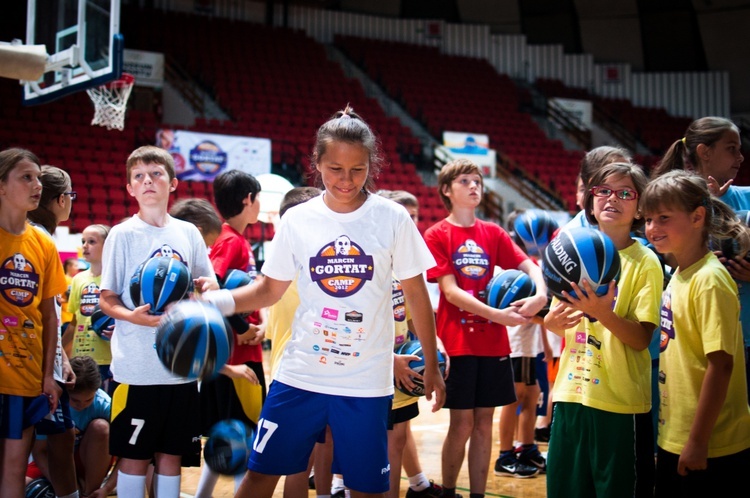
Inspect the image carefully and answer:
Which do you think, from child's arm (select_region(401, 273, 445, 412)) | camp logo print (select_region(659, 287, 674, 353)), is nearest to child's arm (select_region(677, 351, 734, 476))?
camp logo print (select_region(659, 287, 674, 353))

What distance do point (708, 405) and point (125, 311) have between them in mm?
2415

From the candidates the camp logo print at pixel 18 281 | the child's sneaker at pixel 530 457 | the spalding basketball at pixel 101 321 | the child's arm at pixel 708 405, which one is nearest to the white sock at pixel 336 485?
the child's sneaker at pixel 530 457

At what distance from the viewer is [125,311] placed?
3.39 meters

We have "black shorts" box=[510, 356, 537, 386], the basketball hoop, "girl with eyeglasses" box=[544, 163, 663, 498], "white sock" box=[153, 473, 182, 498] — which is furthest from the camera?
the basketball hoop

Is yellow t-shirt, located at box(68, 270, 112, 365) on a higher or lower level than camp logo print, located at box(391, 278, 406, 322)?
lower

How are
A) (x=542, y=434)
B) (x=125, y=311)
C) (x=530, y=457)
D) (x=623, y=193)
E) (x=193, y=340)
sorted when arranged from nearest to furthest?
1. (x=193, y=340)
2. (x=623, y=193)
3. (x=125, y=311)
4. (x=530, y=457)
5. (x=542, y=434)

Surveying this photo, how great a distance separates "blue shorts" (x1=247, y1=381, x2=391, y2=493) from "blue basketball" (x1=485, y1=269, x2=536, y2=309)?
4.60 ft

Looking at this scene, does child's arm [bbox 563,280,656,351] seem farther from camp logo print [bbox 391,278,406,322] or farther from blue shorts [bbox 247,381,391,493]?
camp logo print [bbox 391,278,406,322]

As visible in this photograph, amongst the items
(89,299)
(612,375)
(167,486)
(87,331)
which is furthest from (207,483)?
(612,375)

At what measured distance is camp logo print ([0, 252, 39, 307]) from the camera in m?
3.49

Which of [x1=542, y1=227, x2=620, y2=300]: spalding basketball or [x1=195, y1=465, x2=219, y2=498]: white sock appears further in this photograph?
[x1=195, y1=465, x2=219, y2=498]: white sock

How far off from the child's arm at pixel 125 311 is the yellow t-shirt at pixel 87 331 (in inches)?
68.2

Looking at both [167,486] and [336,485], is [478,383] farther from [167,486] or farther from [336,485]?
[167,486]

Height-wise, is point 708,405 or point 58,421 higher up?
point 708,405
